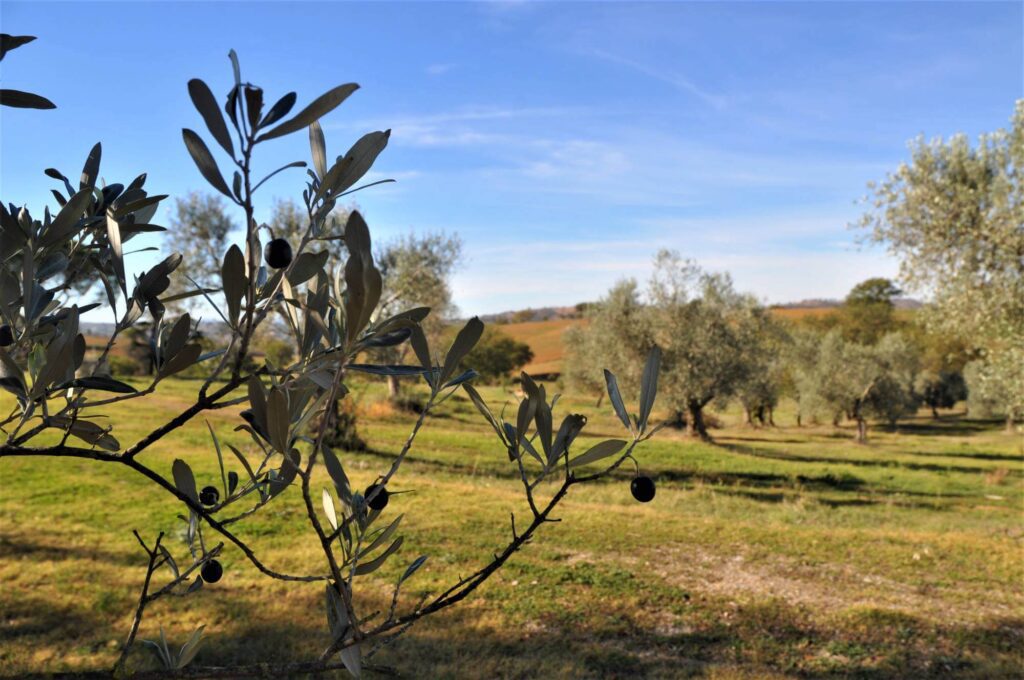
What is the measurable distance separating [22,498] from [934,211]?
51.9 feet

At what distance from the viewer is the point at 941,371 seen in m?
50.8

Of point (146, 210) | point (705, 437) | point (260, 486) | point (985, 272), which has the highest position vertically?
point (985, 272)

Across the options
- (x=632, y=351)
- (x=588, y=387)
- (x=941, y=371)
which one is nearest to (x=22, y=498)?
(x=632, y=351)

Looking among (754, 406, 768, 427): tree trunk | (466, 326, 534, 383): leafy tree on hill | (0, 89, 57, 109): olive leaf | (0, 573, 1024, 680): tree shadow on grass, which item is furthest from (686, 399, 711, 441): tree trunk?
(0, 89, 57, 109): olive leaf

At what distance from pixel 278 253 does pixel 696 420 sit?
26.9 metres

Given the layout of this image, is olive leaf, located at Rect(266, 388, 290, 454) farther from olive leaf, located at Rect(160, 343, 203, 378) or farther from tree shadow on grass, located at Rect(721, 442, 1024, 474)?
tree shadow on grass, located at Rect(721, 442, 1024, 474)

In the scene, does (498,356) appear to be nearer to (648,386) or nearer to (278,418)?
(648,386)

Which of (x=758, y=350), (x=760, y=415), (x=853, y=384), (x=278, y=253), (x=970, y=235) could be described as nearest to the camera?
(x=278, y=253)

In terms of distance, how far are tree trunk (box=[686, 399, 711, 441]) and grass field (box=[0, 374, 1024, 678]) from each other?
39.1ft

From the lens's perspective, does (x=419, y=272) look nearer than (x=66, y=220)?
No

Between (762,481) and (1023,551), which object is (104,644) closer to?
(1023,551)

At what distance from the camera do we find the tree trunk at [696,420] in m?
25.7

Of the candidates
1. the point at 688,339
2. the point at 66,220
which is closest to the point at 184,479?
the point at 66,220

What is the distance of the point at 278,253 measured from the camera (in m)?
0.96
